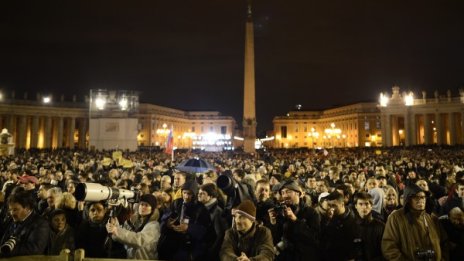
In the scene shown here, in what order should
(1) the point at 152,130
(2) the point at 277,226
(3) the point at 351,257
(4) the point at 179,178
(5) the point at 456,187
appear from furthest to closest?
(1) the point at 152,130, (4) the point at 179,178, (5) the point at 456,187, (2) the point at 277,226, (3) the point at 351,257

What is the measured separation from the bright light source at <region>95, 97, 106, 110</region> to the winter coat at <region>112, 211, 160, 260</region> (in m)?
53.7

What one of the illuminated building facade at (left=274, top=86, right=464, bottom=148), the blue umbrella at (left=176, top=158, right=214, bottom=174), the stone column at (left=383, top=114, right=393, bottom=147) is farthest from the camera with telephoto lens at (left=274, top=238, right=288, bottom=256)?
the stone column at (left=383, top=114, right=393, bottom=147)

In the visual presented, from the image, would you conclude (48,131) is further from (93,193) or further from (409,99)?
(93,193)

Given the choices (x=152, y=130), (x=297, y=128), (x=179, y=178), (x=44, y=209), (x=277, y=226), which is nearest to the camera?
(x=277, y=226)

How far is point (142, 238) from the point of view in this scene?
4.55 m

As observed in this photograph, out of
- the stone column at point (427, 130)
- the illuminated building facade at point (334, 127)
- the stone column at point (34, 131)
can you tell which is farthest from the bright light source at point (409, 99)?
the stone column at point (34, 131)

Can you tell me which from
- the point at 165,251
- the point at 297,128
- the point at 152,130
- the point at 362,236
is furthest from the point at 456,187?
the point at 297,128

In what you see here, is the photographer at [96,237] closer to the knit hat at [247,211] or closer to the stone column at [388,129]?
the knit hat at [247,211]

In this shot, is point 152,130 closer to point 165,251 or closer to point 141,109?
point 141,109

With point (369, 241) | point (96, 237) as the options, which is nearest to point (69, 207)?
point (96, 237)

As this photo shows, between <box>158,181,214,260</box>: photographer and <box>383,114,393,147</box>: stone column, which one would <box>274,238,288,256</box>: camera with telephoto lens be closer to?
<box>158,181,214,260</box>: photographer

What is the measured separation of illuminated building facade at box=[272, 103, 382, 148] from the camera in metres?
100

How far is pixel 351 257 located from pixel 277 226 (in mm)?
1060

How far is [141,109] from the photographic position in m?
98.3
